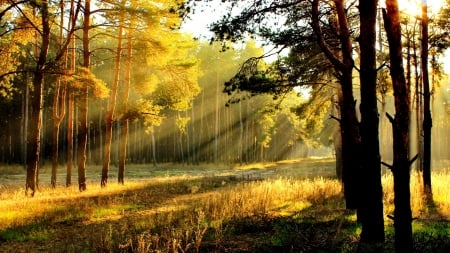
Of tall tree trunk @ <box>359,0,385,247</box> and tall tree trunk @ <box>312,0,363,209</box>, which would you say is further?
tall tree trunk @ <box>312,0,363,209</box>

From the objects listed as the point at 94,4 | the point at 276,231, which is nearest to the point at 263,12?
the point at 276,231

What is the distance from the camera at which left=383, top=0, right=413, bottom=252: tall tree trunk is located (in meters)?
4.79

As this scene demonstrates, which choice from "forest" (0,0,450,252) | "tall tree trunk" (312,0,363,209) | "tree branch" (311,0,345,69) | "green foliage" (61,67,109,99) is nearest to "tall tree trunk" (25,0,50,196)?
"forest" (0,0,450,252)

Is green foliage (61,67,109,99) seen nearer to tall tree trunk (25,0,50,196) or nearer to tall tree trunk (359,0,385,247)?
tall tree trunk (25,0,50,196)

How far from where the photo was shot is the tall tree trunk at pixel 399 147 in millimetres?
4785

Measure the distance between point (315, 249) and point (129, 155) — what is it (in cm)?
4504

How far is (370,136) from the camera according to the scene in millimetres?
5582

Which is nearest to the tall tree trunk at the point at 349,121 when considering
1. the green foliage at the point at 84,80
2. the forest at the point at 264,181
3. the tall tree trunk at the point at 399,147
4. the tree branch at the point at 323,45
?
the forest at the point at 264,181

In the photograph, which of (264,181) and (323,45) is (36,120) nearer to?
(264,181)

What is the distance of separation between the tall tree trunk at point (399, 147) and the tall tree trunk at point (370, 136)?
1.26ft

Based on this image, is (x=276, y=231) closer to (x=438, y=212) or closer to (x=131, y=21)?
(x=438, y=212)

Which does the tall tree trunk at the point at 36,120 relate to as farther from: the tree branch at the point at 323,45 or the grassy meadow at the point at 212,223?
the tree branch at the point at 323,45

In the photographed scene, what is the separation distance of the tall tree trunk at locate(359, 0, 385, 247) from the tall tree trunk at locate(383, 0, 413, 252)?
38 centimetres

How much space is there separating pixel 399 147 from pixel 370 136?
66cm
